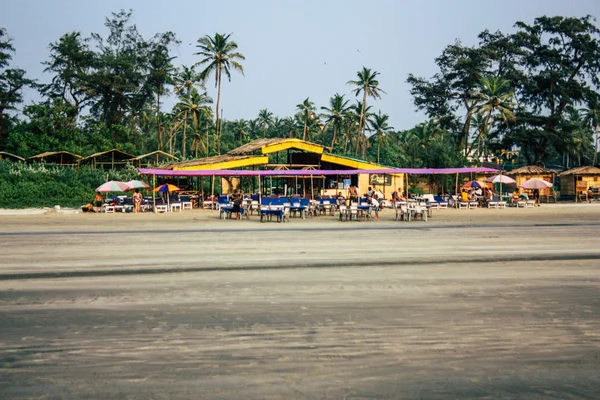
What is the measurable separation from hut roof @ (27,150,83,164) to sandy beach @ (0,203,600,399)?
108 feet

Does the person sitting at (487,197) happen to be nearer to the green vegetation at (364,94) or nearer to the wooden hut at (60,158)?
the green vegetation at (364,94)

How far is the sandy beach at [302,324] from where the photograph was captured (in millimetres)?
4094

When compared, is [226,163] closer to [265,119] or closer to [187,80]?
[187,80]

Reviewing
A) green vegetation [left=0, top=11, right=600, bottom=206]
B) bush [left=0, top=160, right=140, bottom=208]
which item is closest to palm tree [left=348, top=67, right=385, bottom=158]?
green vegetation [left=0, top=11, right=600, bottom=206]

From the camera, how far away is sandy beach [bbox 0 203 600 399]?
409 centimetres

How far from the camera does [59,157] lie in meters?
43.9

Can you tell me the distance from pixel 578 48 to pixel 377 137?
66.2 feet

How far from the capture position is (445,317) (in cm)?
592

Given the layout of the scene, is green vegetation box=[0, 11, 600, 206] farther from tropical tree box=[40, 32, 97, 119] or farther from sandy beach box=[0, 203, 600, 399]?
sandy beach box=[0, 203, 600, 399]

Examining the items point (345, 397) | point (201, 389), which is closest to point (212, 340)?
point (201, 389)

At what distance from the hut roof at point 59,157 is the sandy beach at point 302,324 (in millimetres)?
32795

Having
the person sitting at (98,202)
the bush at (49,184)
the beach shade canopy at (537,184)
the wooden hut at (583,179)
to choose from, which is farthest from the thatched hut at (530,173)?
the person sitting at (98,202)

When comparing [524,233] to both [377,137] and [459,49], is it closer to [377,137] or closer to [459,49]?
[459,49]

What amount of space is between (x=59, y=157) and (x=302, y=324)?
4244 cm
